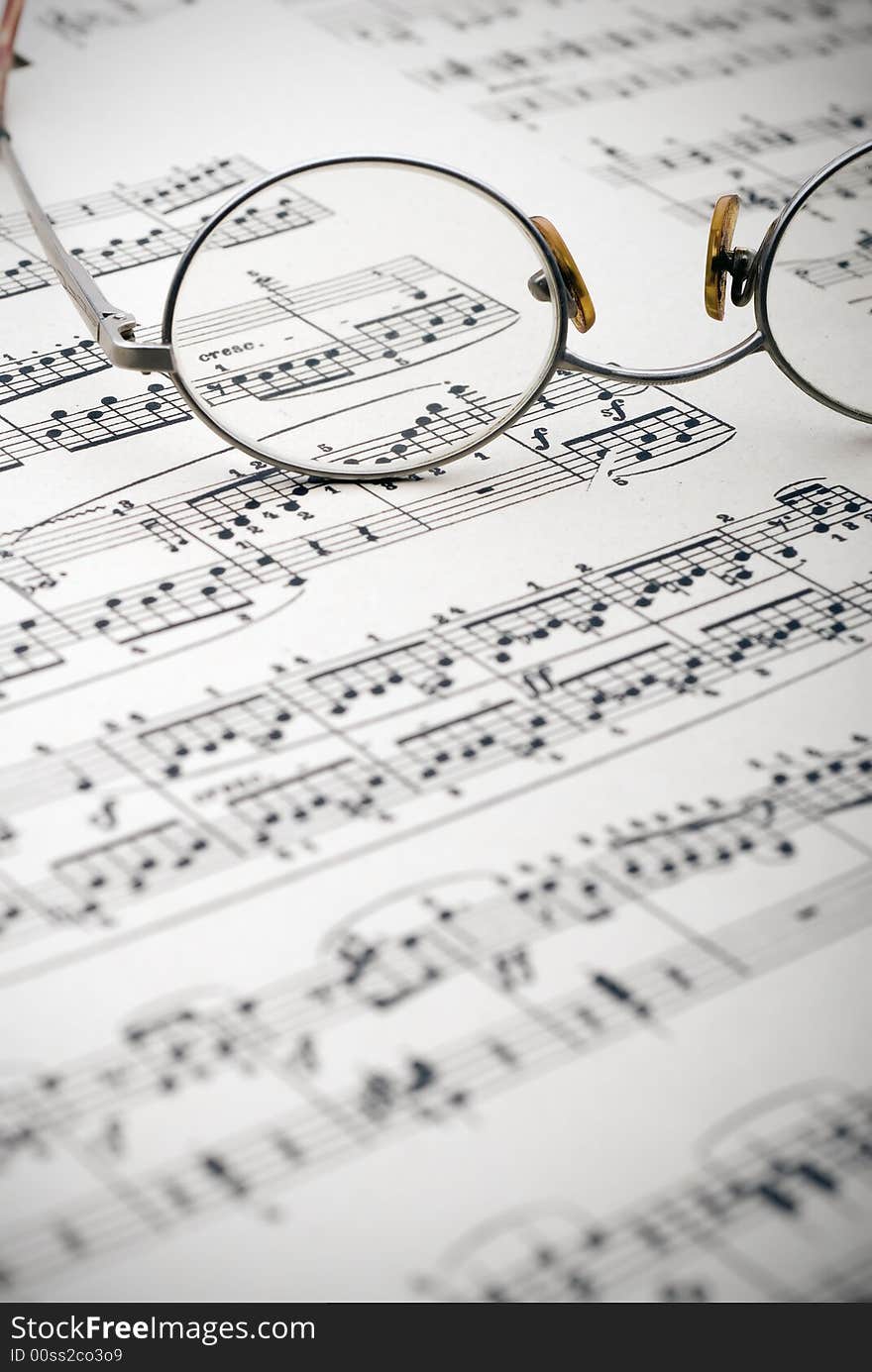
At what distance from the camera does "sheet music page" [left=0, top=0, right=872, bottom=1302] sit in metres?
0.68

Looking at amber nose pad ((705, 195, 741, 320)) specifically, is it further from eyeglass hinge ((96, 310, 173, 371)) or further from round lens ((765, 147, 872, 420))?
eyeglass hinge ((96, 310, 173, 371))

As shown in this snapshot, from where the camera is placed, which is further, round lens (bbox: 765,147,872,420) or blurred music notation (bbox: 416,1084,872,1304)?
round lens (bbox: 765,147,872,420)

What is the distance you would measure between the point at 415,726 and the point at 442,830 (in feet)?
0.28

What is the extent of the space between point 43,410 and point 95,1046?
0.61m

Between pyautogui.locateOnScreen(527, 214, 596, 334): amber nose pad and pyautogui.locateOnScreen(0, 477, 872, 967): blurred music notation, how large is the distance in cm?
A: 18

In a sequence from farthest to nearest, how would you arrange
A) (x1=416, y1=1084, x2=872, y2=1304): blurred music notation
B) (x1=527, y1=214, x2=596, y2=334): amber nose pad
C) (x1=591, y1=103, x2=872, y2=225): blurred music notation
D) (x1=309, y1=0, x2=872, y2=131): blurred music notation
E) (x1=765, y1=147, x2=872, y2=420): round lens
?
(x1=309, y1=0, x2=872, y2=131): blurred music notation
(x1=591, y1=103, x2=872, y2=225): blurred music notation
(x1=765, y1=147, x2=872, y2=420): round lens
(x1=527, y1=214, x2=596, y2=334): amber nose pad
(x1=416, y1=1084, x2=872, y2=1304): blurred music notation

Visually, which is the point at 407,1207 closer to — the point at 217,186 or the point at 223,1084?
the point at 223,1084

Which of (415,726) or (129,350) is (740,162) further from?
(415,726)

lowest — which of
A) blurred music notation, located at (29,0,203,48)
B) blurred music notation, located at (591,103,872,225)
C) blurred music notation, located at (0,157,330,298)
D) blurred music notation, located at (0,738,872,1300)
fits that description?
blurred music notation, located at (0,738,872,1300)

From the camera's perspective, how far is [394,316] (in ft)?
4.09

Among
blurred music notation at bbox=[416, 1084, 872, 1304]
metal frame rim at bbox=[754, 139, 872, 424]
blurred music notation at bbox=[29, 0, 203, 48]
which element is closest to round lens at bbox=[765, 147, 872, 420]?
metal frame rim at bbox=[754, 139, 872, 424]

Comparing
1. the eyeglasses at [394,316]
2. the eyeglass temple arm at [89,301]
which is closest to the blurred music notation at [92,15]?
the eyeglass temple arm at [89,301]

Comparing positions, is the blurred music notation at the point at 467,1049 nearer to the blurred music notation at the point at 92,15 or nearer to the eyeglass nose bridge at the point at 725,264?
the eyeglass nose bridge at the point at 725,264

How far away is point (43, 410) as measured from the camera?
1.19 m
